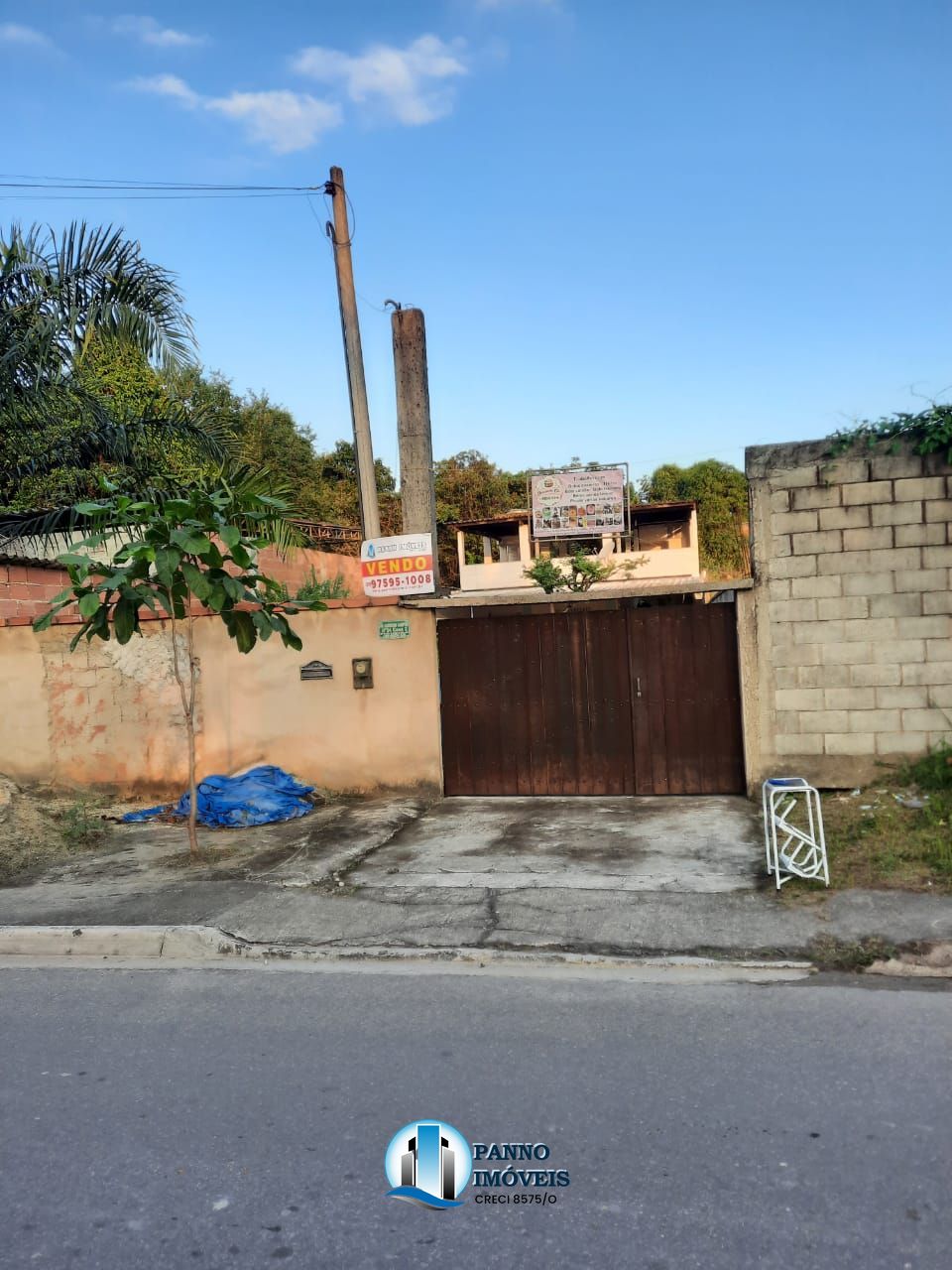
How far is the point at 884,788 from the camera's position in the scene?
8766 mm

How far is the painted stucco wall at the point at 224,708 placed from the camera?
10477 mm

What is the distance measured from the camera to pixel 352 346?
12.8 m

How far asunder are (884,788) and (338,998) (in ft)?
19.0

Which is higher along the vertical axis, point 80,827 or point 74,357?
point 74,357

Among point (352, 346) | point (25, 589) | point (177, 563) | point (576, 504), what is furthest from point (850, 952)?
point (576, 504)

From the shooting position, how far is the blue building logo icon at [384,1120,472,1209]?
322 cm

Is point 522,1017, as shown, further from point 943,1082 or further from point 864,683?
point 864,683

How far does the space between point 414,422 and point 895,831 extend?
7.11m

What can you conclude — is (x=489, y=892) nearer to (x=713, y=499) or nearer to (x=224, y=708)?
(x=224, y=708)

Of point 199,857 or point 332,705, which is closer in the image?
point 199,857

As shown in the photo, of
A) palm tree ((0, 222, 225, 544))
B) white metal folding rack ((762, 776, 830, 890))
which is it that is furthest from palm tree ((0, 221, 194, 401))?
white metal folding rack ((762, 776, 830, 890))

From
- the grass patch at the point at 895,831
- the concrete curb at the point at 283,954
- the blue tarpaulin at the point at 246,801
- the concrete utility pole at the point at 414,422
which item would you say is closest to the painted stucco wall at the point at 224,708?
the blue tarpaulin at the point at 246,801

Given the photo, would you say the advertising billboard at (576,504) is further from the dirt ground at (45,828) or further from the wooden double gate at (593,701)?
the dirt ground at (45,828)

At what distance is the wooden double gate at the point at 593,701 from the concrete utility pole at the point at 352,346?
8.88ft
